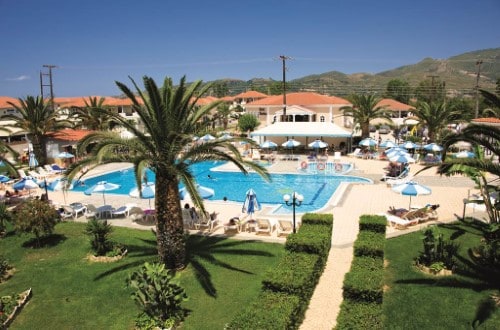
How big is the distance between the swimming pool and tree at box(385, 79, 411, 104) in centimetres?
7737

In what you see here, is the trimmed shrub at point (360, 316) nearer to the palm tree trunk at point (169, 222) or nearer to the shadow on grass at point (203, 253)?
the shadow on grass at point (203, 253)

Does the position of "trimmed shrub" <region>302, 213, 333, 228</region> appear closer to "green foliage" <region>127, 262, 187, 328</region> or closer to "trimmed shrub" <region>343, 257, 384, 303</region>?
"trimmed shrub" <region>343, 257, 384, 303</region>

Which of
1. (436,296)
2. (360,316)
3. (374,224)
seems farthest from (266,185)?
(360,316)

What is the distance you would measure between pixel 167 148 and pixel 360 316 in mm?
6956

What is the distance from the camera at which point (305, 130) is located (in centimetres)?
3750

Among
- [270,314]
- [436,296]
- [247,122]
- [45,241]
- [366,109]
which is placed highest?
[366,109]

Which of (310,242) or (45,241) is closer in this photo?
(310,242)

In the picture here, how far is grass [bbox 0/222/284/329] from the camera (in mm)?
9961

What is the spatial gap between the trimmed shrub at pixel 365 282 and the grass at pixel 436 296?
2.76 ft

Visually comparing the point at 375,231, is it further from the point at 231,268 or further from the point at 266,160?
the point at 266,160

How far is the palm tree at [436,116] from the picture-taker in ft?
115

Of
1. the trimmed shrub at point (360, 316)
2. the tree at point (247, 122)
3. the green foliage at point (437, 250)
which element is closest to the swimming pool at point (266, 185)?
the green foliage at point (437, 250)

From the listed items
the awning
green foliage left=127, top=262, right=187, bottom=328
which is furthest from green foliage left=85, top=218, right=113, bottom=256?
the awning

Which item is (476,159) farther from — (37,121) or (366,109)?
(37,121)
